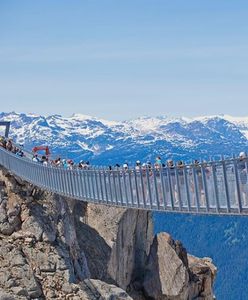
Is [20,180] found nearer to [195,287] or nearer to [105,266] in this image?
[105,266]

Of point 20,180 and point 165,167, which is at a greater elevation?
point 20,180

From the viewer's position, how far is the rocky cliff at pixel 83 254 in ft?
159

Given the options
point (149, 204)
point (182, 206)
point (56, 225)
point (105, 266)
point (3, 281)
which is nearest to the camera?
point (182, 206)

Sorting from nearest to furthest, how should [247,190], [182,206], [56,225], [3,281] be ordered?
[247,190]
[182,206]
[3,281]
[56,225]

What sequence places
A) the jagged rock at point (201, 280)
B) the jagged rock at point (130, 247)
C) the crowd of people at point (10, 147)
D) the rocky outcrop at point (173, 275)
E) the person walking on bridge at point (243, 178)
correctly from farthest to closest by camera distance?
the jagged rock at point (201, 280), the rocky outcrop at point (173, 275), the jagged rock at point (130, 247), the crowd of people at point (10, 147), the person walking on bridge at point (243, 178)

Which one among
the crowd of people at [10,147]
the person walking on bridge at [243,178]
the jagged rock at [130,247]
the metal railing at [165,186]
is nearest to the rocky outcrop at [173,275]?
the jagged rock at [130,247]

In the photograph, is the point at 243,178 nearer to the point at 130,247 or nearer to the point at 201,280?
the point at 130,247

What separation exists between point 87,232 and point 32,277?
18413 mm

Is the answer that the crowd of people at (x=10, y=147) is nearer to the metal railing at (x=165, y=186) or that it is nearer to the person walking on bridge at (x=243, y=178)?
the metal railing at (x=165, y=186)

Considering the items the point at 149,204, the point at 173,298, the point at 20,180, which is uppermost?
the point at 20,180

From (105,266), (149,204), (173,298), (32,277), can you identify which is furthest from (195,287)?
(149,204)

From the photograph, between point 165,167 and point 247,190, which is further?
point 165,167

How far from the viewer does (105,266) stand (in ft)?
206

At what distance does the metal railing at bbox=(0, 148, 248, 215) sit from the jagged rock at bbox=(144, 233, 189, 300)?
877 inches
